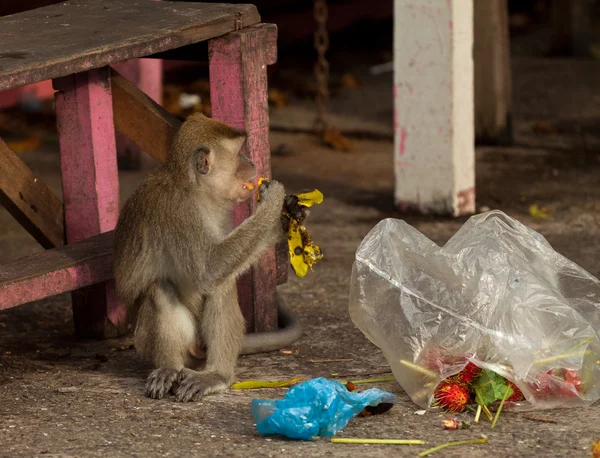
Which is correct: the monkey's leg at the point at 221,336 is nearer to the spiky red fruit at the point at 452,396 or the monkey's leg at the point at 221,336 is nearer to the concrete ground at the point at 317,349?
the concrete ground at the point at 317,349

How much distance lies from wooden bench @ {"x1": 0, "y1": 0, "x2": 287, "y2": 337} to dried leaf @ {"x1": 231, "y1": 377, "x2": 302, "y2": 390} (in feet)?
1.58

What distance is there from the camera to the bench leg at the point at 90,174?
4.21 metres

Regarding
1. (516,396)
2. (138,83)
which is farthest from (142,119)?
(138,83)

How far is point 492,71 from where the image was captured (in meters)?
7.08

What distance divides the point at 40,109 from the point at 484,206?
3810 millimetres

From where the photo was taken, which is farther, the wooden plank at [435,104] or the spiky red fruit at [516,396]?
the wooden plank at [435,104]

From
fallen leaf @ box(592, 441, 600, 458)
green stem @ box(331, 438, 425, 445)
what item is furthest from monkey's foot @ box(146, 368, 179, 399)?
fallen leaf @ box(592, 441, 600, 458)

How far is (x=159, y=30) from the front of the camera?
13.1 feet

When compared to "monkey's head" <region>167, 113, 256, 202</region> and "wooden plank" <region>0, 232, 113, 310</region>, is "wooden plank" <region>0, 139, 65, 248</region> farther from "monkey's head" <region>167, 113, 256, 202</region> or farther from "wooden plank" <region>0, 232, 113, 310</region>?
"monkey's head" <region>167, 113, 256, 202</region>

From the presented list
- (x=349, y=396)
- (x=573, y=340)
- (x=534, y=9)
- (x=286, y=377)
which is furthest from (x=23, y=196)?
(x=534, y=9)

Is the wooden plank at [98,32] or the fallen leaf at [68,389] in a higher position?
the wooden plank at [98,32]

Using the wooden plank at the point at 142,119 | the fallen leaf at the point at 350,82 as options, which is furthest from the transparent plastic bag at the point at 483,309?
the fallen leaf at the point at 350,82

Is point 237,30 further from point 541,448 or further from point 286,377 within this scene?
point 541,448

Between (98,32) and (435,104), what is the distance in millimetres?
2237
